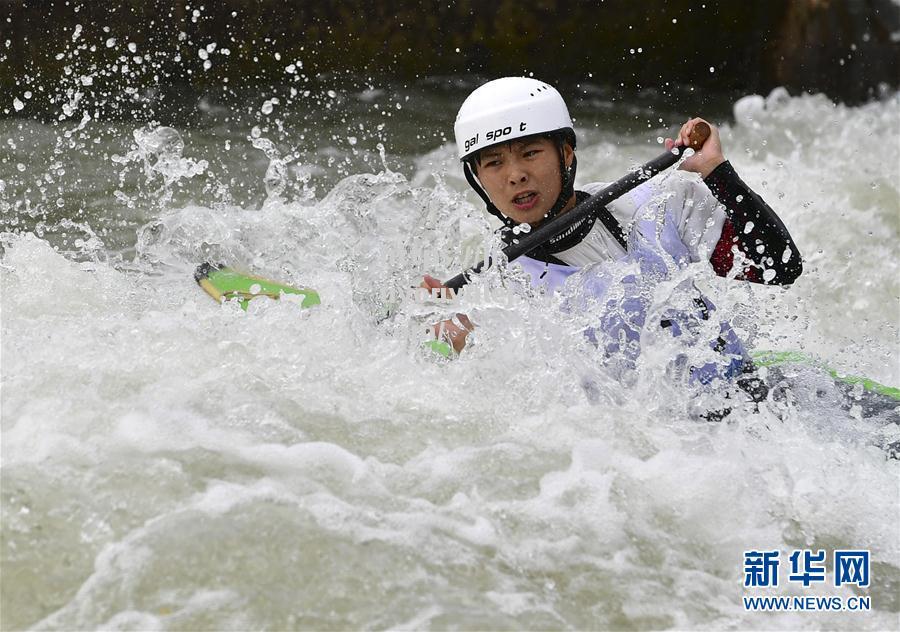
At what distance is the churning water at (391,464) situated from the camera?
2262 mm

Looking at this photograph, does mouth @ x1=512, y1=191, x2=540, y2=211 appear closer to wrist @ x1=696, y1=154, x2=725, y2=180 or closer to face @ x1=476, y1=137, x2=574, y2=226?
face @ x1=476, y1=137, x2=574, y2=226

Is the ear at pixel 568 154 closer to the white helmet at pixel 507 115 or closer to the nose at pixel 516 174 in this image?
the white helmet at pixel 507 115

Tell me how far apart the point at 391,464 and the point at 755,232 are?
127cm

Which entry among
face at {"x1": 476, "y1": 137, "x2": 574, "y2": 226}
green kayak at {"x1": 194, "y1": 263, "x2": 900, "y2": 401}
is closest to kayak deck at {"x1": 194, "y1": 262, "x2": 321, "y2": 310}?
green kayak at {"x1": 194, "y1": 263, "x2": 900, "y2": 401}

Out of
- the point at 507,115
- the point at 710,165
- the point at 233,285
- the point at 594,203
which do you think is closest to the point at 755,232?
the point at 710,165

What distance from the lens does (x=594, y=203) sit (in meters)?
3.13

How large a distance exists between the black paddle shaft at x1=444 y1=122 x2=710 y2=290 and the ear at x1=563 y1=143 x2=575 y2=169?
7.6 inches

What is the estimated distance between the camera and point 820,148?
6.95 meters

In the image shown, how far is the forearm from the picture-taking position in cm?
302

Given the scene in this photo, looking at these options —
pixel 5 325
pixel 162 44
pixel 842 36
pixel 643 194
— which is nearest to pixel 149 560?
pixel 5 325

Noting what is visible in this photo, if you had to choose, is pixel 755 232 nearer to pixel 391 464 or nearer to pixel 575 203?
pixel 575 203

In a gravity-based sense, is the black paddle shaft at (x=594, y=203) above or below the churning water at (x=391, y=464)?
above

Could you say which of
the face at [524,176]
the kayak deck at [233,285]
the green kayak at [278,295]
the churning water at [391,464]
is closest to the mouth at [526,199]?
the face at [524,176]

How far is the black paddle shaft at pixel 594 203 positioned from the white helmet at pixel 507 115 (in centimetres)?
27
